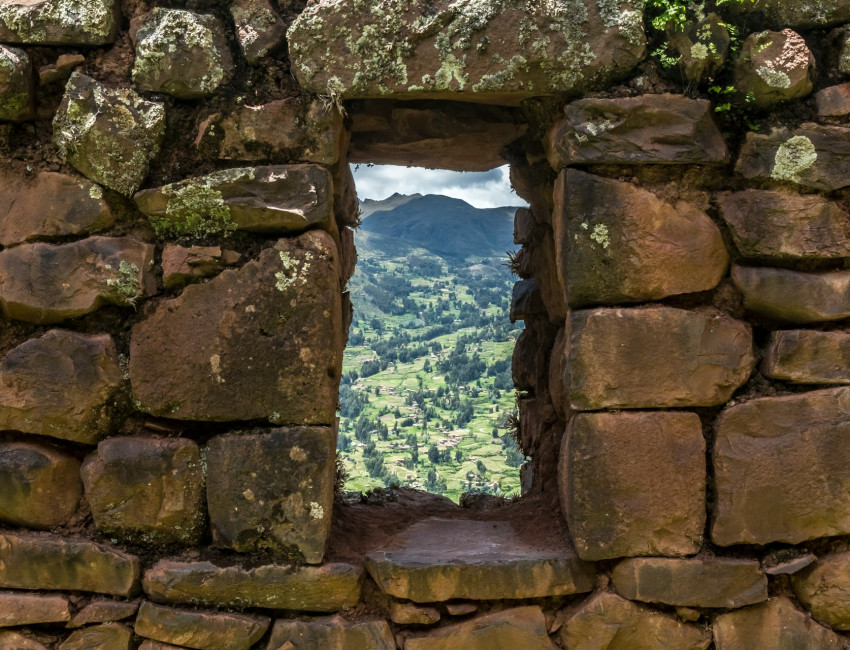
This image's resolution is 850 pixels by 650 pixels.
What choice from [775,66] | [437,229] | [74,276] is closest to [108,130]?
[74,276]

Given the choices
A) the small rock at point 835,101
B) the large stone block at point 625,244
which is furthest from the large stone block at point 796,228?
the small rock at point 835,101

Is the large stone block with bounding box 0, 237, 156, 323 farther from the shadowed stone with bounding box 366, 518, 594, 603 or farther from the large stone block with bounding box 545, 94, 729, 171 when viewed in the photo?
the large stone block with bounding box 545, 94, 729, 171

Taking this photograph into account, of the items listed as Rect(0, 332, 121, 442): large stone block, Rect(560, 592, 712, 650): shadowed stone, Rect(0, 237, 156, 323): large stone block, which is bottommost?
Rect(560, 592, 712, 650): shadowed stone

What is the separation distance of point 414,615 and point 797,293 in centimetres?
188

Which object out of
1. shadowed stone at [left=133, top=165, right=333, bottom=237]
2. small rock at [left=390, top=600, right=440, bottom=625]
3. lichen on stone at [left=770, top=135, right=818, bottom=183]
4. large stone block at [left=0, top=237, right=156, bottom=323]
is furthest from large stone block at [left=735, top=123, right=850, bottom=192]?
large stone block at [left=0, top=237, right=156, bottom=323]

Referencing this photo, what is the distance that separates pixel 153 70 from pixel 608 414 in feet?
7.09

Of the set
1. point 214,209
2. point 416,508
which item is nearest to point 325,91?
point 214,209

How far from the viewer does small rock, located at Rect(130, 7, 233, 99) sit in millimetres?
2742

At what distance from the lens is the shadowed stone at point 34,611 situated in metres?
2.75

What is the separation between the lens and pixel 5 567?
110 inches

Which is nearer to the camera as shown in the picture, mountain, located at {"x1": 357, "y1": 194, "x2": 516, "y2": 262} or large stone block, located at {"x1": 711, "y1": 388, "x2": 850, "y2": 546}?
large stone block, located at {"x1": 711, "y1": 388, "x2": 850, "y2": 546}

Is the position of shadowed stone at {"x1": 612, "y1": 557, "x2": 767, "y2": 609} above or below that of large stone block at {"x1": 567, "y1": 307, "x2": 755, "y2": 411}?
below

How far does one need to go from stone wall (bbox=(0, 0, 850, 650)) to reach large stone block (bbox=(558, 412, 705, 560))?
1 cm

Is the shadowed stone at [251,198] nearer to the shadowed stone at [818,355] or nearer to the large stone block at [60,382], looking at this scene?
the large stone block at [60,382]
